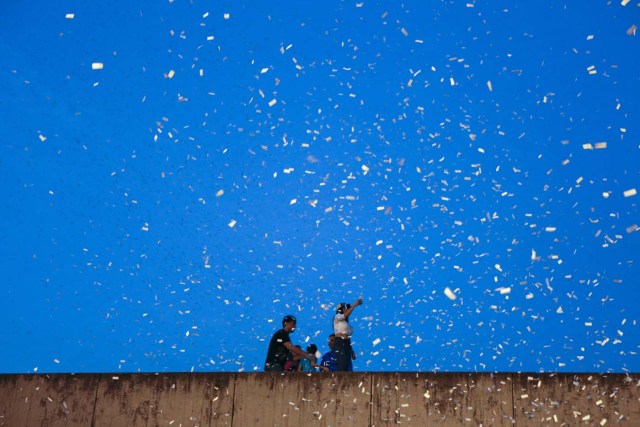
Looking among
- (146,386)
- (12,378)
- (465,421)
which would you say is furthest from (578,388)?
(12,378)

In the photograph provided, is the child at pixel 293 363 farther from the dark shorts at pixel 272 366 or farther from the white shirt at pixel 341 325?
the white shirt at pixel 341 325

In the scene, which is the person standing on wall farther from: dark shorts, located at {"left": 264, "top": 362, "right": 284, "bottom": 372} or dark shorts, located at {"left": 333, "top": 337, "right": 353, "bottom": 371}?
dark shorts, located at {"left": 264, "top": 362, "right": 284, "bottom": 372}

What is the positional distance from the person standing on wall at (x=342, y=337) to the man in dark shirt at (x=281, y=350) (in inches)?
19.6

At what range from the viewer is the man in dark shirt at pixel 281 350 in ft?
34.5

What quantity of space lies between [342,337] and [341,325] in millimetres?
175

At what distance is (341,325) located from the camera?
1065 centimetres

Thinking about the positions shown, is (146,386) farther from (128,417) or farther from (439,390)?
(439,390)

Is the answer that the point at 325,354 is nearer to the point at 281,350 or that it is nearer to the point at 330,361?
the point at 330,361

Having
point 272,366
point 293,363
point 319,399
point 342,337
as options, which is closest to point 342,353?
point 342,337

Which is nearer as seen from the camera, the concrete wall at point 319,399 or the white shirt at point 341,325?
the concrete wall at point 319,399

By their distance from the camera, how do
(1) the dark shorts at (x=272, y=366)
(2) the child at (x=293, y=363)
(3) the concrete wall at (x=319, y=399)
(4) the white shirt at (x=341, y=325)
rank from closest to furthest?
(3) the concrete wall at (x=319, y=399)
(1) the dark shorts at (x=272, y=366)
(4) the white shirt at (x=341, y=325)
(2) the child at (x=293, y=363)

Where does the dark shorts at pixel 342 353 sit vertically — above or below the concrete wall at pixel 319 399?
above

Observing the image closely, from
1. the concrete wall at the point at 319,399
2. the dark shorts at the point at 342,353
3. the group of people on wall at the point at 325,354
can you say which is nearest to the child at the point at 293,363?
the group of people on wall at the point at 325,354

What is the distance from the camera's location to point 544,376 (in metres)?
8.13
